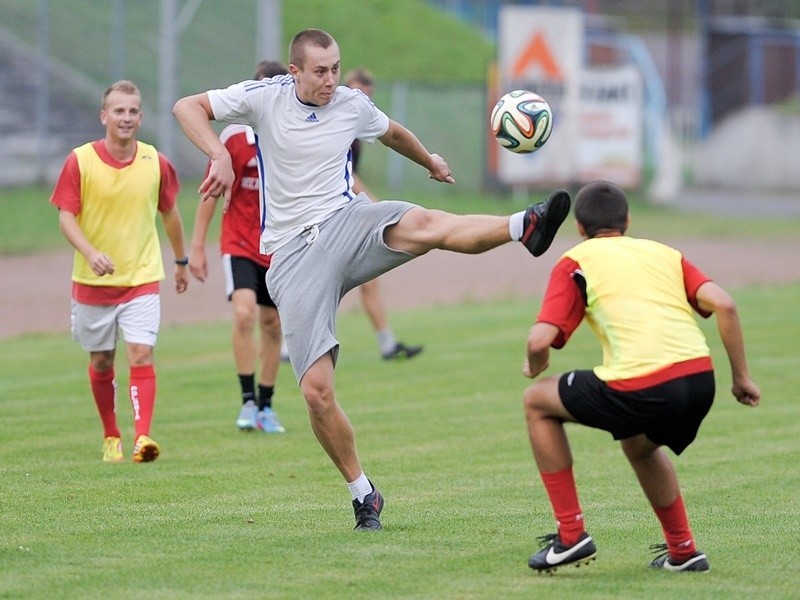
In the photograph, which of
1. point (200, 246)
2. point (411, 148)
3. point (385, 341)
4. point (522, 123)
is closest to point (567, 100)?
point (385, 341)

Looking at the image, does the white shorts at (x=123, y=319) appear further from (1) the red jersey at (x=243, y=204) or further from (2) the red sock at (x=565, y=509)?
(2) the red sock at (x=565, y=509)

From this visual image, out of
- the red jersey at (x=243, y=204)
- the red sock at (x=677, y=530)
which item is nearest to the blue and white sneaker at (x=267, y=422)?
the red jersey at (x=243, y=204)

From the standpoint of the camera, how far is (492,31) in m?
48.3

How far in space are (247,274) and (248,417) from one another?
0.99 meters

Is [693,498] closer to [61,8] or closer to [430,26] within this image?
[61,8]

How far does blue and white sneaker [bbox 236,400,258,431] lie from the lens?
9.98m

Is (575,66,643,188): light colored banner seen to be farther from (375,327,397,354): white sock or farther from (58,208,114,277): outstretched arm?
(58,208,114,277): outstretched arm

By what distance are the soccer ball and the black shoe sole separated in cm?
130

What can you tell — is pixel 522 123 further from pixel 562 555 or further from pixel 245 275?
pixel 245 275

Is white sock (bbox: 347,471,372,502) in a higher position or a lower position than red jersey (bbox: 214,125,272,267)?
lower

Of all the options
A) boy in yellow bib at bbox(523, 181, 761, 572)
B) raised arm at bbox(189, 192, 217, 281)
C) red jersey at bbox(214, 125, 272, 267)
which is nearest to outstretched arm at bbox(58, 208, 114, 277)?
raised arm at bbox(189, 192, 217, 281)

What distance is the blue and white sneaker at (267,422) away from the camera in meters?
9.96

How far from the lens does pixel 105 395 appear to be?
351 inches

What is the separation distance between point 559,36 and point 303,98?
24957 millimetres
